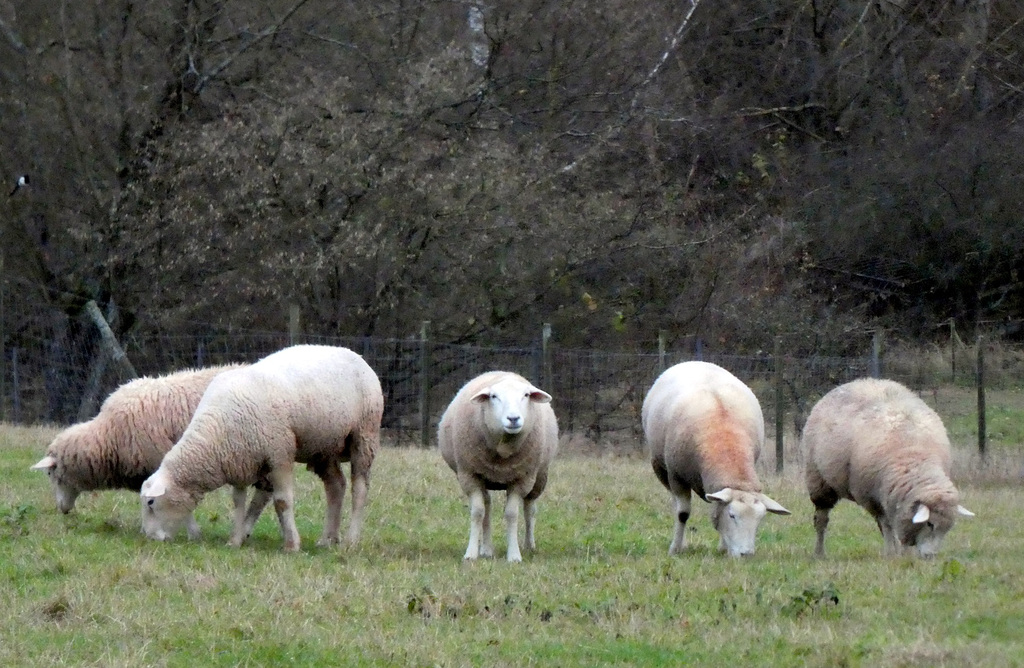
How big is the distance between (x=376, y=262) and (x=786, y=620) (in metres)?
13.4

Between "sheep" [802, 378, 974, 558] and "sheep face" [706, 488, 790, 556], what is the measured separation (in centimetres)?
72

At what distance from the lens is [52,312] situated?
19078 mm

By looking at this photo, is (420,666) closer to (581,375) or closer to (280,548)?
(280,548)

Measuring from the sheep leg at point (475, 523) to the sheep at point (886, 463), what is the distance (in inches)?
96.9

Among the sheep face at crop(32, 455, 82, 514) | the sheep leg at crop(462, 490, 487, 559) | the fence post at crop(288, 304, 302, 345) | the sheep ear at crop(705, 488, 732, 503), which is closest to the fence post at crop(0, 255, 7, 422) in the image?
the fence post at crop(288, 304, 302, 345)

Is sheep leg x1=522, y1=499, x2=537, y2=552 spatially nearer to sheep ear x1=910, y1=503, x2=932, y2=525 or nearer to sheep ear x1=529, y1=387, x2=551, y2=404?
sheep ear x1=529, y1=387, x2=551, y2=404

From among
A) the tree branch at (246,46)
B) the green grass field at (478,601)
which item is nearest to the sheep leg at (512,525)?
the green grass field at (478,601)

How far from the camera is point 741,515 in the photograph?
8875mm

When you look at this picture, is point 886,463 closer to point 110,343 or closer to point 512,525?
point 512,525

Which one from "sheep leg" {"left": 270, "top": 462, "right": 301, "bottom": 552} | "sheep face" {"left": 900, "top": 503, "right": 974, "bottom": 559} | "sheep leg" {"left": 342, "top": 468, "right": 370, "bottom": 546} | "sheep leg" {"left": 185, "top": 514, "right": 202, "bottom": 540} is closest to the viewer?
"sheep face" {"left": 900, "top": 503, "right": 974, "bottom": 559}

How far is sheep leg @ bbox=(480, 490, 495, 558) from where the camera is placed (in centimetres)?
920

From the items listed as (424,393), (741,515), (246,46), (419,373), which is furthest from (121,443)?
(246,46)

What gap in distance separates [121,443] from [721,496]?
4495 millimetres

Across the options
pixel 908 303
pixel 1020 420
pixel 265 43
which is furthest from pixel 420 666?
pixel 908 303
